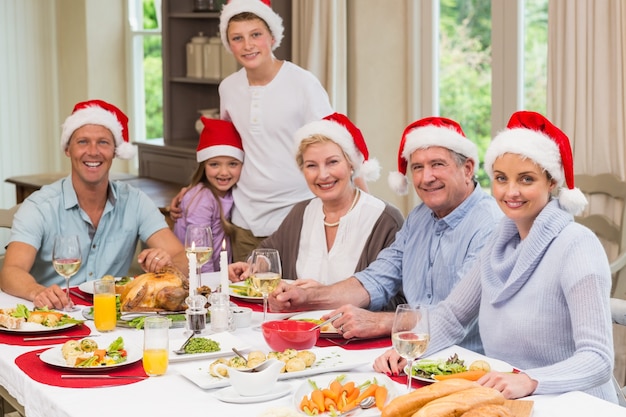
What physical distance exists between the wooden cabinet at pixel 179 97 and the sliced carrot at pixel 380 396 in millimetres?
3679

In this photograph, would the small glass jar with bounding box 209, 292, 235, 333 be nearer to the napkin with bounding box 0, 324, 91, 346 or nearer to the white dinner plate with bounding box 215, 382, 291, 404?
the napkin with bounding box 0, 324, 91, 346

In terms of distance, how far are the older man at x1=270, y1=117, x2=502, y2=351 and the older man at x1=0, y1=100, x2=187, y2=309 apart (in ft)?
2.11

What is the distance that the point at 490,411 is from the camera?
1.51m

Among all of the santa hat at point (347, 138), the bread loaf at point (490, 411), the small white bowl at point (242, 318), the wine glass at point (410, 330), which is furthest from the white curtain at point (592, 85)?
the bread loaf at point (490, 411)

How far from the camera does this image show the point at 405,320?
1713 millimetres

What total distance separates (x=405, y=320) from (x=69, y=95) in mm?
5342

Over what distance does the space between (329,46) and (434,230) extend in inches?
86.5

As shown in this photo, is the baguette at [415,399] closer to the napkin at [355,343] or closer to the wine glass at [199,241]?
the napkin at [355,343]

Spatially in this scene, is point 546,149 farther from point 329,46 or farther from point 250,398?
point 329,46

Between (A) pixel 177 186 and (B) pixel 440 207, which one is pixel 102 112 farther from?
(A) pixel 177 186

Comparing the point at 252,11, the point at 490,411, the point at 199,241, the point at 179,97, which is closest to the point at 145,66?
the point at 179,97

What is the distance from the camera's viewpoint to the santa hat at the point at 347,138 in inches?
113

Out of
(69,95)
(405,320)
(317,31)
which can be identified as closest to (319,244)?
(405,320)

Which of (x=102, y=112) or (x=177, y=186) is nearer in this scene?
(x=102, y=112)
